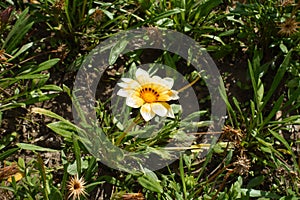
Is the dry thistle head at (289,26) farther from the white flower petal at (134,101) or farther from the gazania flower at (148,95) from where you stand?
the white flower petal at (134,101)

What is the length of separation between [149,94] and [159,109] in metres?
0.07

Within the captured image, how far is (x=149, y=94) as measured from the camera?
5.74 ft

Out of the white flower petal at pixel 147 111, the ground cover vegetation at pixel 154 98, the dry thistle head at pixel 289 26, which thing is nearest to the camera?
the white flower petal at pixel 147 111

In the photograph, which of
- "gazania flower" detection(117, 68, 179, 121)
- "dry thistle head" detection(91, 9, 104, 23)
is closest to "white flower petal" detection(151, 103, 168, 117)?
"gazania flower" detection(117, 68, 179, 121)

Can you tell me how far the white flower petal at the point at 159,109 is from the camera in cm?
171

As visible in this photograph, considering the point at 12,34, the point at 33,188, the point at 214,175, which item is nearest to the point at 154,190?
the point at 214,175

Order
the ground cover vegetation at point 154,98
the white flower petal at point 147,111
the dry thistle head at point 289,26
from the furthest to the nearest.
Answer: the dry thistle head at point 289,26
the ground cover vegetation at point 154,98
the white flower petal at point 147,111

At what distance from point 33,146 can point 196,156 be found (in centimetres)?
61

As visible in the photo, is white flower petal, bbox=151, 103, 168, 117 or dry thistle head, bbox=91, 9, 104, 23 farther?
dry thistle head, bbox=91, 9, 104, 23

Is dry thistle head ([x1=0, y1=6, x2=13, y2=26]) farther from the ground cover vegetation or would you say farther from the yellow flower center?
the yellow flower center

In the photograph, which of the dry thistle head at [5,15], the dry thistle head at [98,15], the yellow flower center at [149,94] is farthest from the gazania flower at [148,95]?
the dry thistle head at [5,15]

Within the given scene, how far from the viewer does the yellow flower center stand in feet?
5.69

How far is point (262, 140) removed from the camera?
6.56ft

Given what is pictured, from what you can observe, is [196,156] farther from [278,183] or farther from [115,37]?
[115,37]
